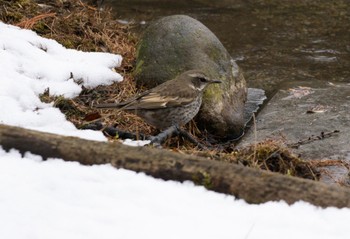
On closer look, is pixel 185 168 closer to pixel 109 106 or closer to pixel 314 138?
pixel 109 106

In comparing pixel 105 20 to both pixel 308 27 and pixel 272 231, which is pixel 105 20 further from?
pixel 272 231

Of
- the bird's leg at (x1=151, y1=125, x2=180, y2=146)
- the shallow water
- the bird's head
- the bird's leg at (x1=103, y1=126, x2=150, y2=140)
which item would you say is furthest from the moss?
the shallow water

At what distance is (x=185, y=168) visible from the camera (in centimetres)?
376

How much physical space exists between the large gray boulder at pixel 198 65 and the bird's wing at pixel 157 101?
85cm

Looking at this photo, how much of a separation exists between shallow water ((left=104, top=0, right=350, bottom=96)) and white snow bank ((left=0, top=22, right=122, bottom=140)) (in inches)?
108

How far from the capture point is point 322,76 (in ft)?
31.6

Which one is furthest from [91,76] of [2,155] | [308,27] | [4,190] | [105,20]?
[308,27]

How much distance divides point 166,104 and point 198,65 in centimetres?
132

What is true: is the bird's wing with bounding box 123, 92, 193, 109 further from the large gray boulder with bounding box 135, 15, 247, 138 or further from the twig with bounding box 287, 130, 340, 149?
the twig with bounding box 287, 130, 340, 149

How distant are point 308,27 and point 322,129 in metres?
5.66

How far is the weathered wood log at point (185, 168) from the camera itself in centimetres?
359

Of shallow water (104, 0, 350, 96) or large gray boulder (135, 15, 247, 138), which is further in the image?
shallow water (104, 0, 350, 96)

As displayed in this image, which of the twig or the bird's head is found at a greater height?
the bird's head

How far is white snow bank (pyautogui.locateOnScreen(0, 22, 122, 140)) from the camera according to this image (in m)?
5.56
